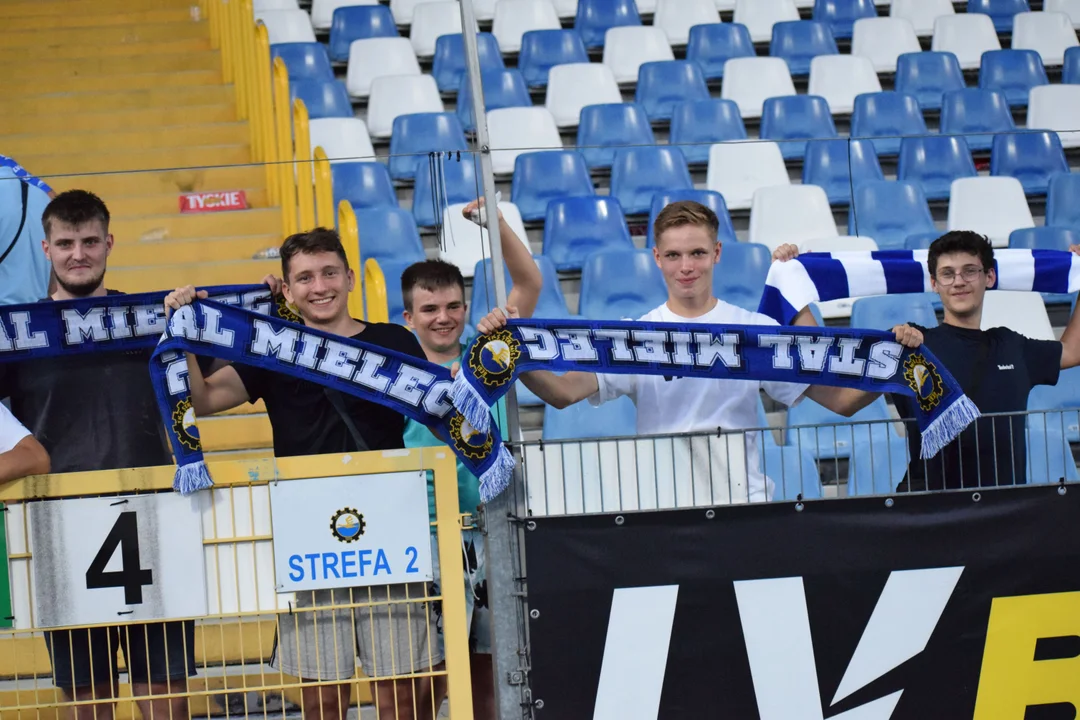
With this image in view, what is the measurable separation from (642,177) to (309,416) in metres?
4.13

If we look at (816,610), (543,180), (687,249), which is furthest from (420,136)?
(816,610)

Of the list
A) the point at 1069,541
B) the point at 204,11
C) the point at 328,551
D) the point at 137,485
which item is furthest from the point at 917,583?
the point at 204,11

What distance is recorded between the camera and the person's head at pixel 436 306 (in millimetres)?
3832

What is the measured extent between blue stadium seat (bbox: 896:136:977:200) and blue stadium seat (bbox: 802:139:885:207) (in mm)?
177

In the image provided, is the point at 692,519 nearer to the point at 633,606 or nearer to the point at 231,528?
the point at 633,606

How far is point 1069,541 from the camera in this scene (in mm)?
3373

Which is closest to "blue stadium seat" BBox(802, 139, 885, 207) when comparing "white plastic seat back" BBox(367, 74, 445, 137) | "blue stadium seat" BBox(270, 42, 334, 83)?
"white plastic seat back" BBox(367, 74, 445, 137)

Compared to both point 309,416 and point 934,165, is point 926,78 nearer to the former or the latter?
point 934,165

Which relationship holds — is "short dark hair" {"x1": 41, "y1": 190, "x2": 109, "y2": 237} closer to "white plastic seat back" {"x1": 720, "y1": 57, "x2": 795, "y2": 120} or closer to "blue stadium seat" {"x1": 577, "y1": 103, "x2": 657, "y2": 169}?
"blue stadium seat" {"x1": 577, "y1": 103, "x2": 657, "y2": 169}

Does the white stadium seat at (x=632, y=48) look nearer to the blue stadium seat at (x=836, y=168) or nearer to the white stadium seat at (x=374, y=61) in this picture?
the white stadium seat at (x=374, y=61)

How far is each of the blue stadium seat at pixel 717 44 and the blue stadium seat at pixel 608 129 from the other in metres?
1.36

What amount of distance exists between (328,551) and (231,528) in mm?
246

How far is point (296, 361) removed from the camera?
3.20 meters

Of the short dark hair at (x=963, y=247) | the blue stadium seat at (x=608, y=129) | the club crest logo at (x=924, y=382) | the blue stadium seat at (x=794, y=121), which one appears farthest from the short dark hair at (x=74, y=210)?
the blue stadium seat at (x=794, y=121)
